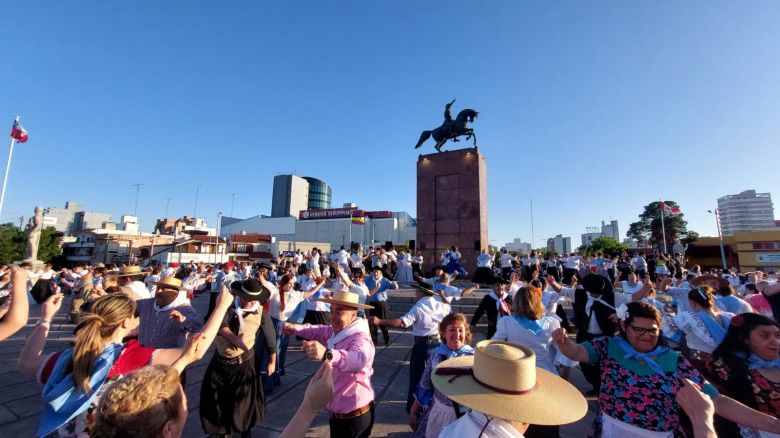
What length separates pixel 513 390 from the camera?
63.7 inches

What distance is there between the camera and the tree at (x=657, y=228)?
46828 millimetres

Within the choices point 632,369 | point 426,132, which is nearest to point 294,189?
point 426,132

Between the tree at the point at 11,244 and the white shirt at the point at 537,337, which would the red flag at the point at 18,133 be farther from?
the tree at the point at 11,244

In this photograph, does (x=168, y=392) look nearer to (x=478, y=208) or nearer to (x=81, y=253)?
(x=478, y=208)

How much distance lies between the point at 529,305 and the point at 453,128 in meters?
16.5

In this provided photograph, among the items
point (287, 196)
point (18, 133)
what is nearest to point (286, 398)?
point (18, 133)

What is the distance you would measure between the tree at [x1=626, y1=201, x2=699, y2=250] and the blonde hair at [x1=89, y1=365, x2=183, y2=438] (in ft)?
184

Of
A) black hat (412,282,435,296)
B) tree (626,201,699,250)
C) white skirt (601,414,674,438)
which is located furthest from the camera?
tree (626,201,699,250)

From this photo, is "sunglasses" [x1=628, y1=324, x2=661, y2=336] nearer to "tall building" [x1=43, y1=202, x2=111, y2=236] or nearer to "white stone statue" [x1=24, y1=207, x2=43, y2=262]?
"white stone statue" [x1=24, y1=207, x2=43, y2=262]

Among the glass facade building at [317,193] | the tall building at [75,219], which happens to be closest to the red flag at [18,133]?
the tall building at [75,219]

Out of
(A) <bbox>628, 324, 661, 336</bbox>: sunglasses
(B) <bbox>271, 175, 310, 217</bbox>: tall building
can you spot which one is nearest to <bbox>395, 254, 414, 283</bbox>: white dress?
(A) <bbox>628, 324, 661, 336</bbox>: sunglasses

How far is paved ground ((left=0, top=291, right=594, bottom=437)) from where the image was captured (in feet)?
12.9

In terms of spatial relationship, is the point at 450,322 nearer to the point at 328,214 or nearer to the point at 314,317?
the point at 314,317

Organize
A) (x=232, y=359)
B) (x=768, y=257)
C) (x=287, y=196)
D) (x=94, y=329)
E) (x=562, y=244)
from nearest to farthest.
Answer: (x=94, y=329) → (x=232, y=359) → (x=768, y=257) → (x=287, y=196) → (x=562, y=244)
